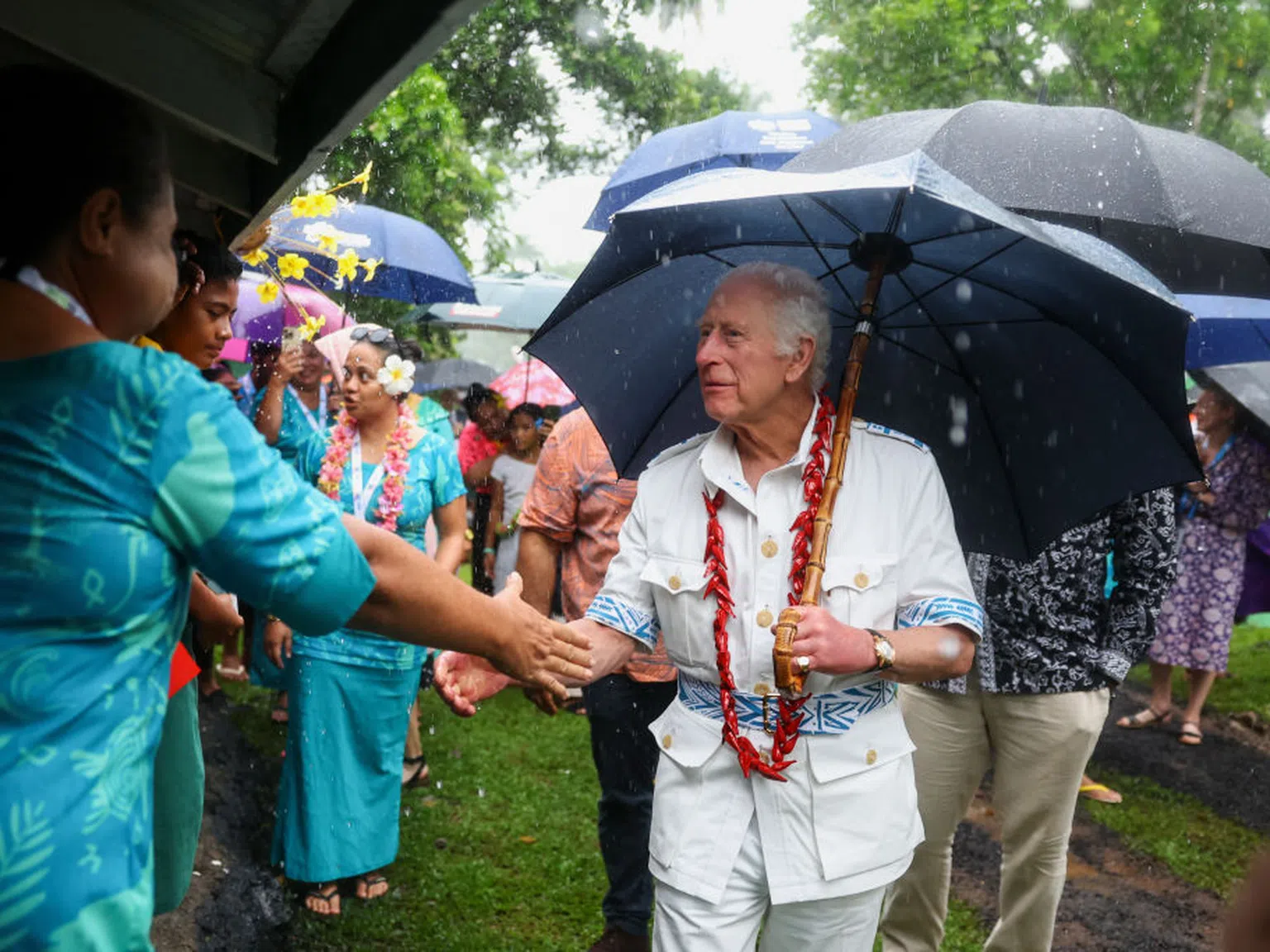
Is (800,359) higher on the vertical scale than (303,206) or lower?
lower

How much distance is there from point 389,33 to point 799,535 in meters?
1.46

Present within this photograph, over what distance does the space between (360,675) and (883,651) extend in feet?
10.1

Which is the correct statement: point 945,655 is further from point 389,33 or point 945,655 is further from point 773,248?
point 389,33

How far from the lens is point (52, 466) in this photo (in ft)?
5.10

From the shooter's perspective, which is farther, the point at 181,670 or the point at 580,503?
the point at 580,503

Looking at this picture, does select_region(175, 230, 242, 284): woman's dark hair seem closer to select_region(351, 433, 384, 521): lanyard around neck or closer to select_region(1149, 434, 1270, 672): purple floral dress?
select_region(351, 433, 384, 521): lanyard around neck

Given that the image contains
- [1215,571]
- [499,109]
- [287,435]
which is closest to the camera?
[287,435]

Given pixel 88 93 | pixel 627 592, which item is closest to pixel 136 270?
pixel 88 93

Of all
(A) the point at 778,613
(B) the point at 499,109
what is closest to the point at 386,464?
(A) the point at 778,613

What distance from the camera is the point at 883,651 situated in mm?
2594

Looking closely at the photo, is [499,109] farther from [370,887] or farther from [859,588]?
[859,588]

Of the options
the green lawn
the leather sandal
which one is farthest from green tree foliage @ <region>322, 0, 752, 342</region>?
the green lawn

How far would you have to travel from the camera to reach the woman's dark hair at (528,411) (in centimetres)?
865

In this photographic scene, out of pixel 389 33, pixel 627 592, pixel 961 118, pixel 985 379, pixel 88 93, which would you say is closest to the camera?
pixel 88 93
